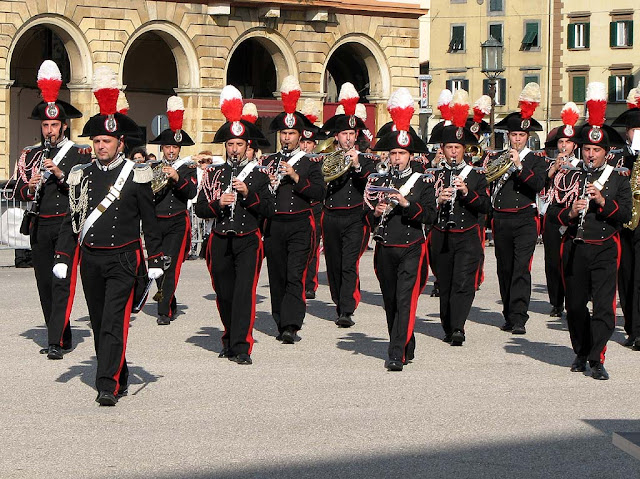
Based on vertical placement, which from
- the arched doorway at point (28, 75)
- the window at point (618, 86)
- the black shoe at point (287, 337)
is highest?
the window at point (618, 86)

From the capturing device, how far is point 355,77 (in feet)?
152

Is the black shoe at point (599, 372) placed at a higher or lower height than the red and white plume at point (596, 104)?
lower

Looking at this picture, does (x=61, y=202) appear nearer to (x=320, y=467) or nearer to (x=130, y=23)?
(x=320, y=467)

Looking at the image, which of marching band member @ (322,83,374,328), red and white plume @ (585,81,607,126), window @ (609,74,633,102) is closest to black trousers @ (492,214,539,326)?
marching band member @ (322,83,374,328)

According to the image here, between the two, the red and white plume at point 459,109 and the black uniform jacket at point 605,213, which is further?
the red and white plume at point 459,109

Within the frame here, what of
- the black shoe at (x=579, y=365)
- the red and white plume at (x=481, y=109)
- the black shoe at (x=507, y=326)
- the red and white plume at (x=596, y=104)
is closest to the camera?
the black shoe at (x=579, y=365)

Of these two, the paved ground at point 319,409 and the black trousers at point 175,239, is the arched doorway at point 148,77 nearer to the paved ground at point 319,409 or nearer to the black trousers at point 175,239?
the black trousers at point 175,239

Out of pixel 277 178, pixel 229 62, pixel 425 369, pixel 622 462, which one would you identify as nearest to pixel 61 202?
pixel 277 178

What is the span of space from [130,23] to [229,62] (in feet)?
17.0

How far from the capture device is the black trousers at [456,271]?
14.2 meters

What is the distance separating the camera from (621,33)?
234 feet

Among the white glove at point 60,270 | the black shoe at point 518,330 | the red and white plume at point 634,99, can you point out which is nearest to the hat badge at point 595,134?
the black shoe at point 518,330

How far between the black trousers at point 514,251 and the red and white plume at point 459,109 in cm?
140

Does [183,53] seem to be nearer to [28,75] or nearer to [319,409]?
[28,75]
